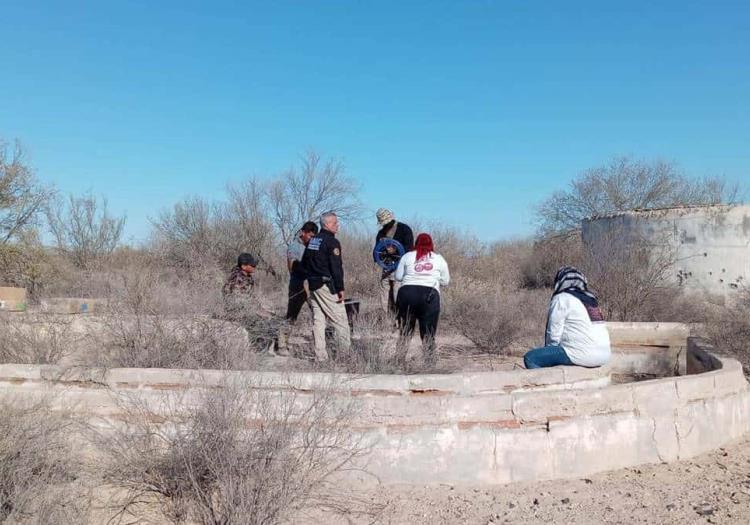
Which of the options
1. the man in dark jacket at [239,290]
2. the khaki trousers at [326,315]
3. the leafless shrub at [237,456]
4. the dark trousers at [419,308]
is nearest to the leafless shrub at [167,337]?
the man in dark jacket at [239,290]

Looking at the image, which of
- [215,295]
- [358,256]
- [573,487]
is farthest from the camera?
[358,256]

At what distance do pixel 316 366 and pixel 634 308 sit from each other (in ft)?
22.8

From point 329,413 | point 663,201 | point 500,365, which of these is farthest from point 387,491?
point 663,201

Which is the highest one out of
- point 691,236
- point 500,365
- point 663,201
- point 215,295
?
point 663,201

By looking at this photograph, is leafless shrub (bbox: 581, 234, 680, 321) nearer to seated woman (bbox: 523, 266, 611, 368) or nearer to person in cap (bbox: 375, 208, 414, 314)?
person in cap (bbox: 375, 208, 414, 314)

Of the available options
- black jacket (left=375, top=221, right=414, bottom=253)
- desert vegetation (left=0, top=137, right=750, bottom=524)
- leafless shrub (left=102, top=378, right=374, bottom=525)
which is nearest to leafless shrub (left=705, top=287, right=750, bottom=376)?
desert vegetation (left=0, top=137, right=750, bottom=524)

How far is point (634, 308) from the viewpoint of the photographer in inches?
416

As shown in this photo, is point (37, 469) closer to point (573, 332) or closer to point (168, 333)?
point (168, 333)

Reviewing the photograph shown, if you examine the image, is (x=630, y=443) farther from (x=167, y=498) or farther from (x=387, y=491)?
(x=167, y=498)

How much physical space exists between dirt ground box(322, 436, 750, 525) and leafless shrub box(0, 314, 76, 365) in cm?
335

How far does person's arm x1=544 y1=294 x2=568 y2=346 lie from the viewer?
5.34 metres

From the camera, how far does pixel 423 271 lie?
646 centimetres

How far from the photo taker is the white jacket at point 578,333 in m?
5.27

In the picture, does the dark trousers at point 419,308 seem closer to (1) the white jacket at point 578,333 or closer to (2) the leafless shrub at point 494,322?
(1) the white jacket at point 578,333
